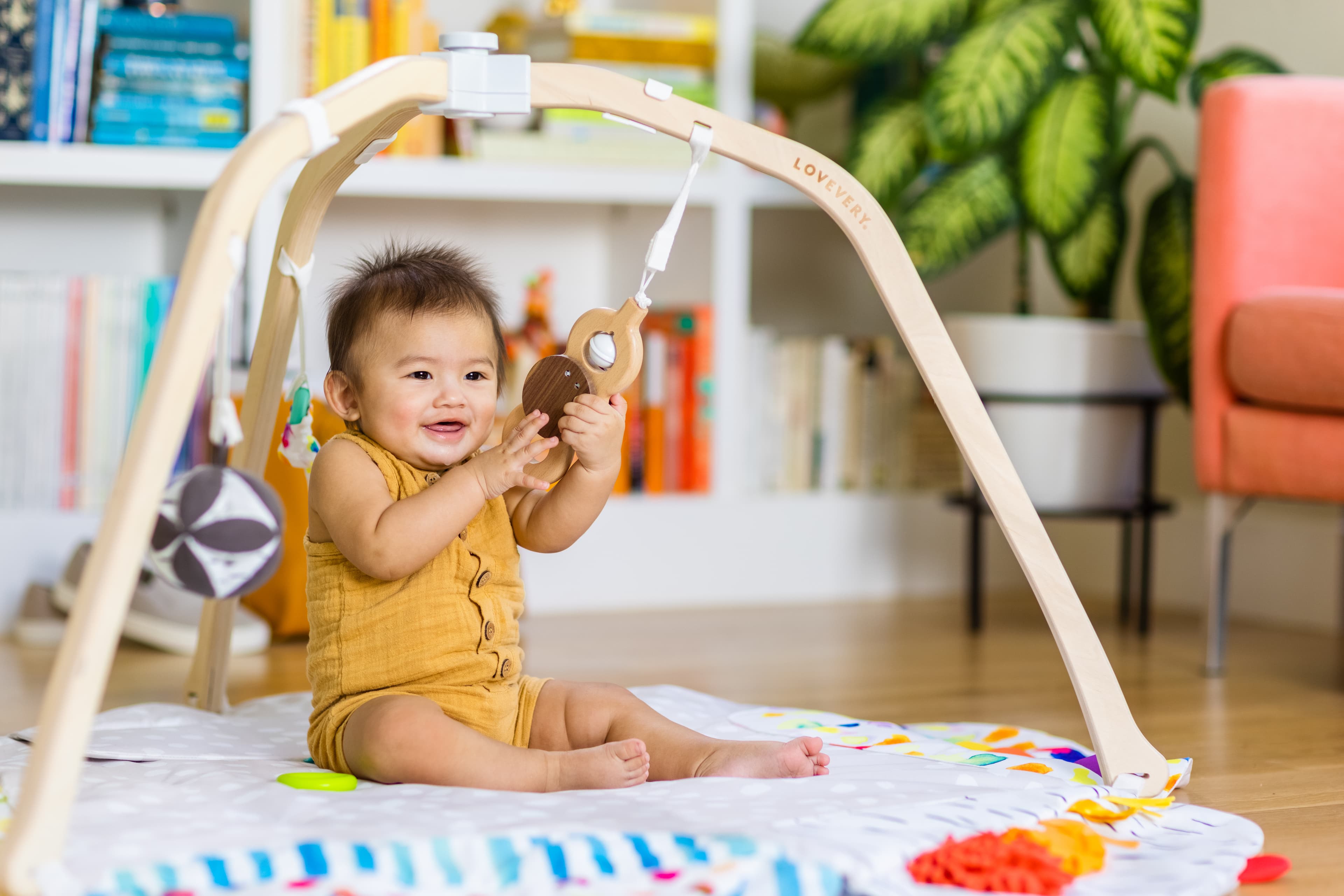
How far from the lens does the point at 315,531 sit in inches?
42.8

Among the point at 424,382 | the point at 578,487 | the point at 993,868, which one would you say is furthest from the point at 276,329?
the point at 993,868

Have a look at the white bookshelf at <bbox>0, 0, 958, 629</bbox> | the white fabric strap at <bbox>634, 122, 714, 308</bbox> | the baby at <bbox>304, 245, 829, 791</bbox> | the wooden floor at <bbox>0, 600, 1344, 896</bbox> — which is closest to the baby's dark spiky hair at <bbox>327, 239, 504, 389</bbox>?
the baby at <bbox>304, 245, 829, 791</bbox>

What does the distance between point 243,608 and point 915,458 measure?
1.08 meters

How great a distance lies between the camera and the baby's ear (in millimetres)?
1085

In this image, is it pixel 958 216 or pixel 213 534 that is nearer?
pixel 213 534

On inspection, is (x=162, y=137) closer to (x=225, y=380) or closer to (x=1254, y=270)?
(x=225, y=380)

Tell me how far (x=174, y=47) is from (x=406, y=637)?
1208mm

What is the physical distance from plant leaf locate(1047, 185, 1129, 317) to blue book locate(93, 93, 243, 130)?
1141mm

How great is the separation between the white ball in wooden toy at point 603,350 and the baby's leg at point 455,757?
0.90 ft

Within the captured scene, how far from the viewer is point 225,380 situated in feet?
2.95

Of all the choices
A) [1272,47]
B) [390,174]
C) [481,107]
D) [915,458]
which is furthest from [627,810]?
[1272,47]

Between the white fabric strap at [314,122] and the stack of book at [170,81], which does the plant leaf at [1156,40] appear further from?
the white fabric strap at [314,122]

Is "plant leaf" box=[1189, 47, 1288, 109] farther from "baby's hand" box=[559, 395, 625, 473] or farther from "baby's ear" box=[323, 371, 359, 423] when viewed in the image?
"baby's ear" box=[323, 371, 359, 423]

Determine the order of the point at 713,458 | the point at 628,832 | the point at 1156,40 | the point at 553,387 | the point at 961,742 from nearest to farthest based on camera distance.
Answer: the point at 628,832, the point at 553,387, the point at 961,742, the point at 1156,40, the point at 713,458
